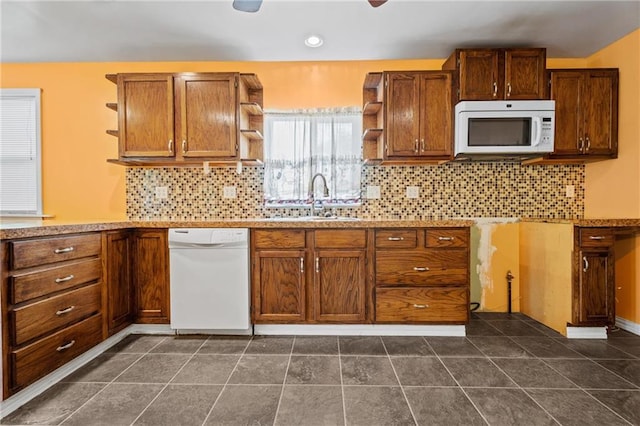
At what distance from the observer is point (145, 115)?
8.89ft

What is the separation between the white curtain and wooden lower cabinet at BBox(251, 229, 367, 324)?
68cm

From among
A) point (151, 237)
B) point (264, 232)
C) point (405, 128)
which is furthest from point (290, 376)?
point (405, 128)

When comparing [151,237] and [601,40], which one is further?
[601,40]

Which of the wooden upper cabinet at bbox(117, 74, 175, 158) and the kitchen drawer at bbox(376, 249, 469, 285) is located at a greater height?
the wooden upper cabinet at bbox(117, 74, 175, 158)

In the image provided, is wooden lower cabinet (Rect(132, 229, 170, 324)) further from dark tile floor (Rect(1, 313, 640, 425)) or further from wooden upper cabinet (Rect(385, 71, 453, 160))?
wooden upper cabinet (Rect(385, 71, 453, 160))

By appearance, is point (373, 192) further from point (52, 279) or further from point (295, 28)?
point (52, 279)

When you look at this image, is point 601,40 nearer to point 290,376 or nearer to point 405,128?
point 405,128

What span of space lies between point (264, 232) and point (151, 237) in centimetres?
92

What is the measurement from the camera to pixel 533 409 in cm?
157

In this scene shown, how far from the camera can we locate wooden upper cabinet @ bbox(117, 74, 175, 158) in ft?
8.83

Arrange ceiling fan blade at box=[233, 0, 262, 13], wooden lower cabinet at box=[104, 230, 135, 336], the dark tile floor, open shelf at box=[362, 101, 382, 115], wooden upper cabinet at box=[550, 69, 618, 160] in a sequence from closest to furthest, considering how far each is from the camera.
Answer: the dark tile floor → ceiling fan blade at box=[233, 0, 262, 13] → wooden lower cabinet at box=[104, 230, 135, 336] → wooden upper cabinet at box=[550, 69, 618, 160] → open shelf at box=[362, 101, 382, 115]

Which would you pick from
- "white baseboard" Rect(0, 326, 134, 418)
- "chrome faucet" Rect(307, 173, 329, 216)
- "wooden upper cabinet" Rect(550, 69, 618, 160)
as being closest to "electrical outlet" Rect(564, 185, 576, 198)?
"wooden upper cabinet" Rect(550, 69, 618, 160)

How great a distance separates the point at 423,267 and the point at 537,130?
1.45 metres

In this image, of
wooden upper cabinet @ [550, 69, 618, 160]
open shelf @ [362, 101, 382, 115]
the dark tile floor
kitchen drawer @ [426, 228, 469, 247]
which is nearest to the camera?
the dark tile floor
